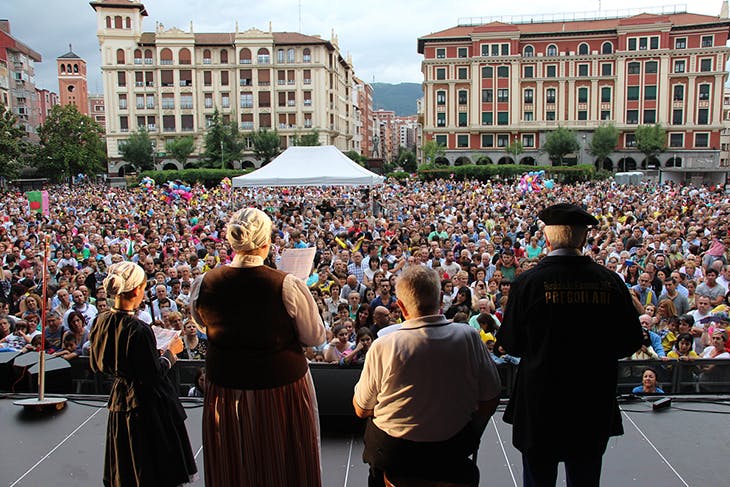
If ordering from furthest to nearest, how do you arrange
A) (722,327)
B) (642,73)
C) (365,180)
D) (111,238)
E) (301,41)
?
(301,41) → (642,73) → (365,180) → (111,238) → (722,327)

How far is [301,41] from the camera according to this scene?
6078 centimetres

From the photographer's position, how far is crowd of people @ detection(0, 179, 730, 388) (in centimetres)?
606

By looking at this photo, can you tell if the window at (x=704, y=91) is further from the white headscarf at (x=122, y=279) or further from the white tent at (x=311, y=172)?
the white headscarf at (x=122, y=279)

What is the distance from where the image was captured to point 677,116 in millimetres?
55281

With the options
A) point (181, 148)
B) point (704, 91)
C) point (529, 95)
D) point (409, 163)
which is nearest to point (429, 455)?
point (181, 148)

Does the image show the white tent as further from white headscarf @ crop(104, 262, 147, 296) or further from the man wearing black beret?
the man wearing black beret

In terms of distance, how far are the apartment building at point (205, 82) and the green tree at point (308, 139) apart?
170 cm

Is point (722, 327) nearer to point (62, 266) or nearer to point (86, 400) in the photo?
point (86, 400)

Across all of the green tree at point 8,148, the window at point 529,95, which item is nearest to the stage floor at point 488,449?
the green tree at point 8,148

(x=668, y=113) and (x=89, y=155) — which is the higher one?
(x=668, y=113)

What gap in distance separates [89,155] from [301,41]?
77.0 ft

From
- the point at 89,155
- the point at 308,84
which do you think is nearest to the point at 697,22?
the point at 308,84

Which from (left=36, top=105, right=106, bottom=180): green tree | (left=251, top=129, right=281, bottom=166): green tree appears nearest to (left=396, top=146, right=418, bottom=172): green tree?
(left=251, top=129, right=281, bottom=166): green tree

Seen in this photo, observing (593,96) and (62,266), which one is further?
(593,96)
